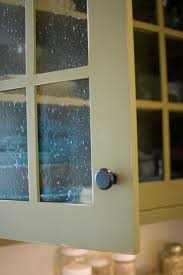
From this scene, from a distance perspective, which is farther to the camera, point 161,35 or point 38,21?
point 161,35

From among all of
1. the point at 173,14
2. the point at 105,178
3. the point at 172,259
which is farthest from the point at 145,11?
the point at 172,259

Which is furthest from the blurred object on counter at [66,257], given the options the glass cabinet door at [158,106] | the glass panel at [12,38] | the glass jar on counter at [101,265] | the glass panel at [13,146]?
the glass panel at [12,38]

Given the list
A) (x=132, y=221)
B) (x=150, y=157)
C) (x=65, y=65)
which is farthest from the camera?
(x=150, y=157)

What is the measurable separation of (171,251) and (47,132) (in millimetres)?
917

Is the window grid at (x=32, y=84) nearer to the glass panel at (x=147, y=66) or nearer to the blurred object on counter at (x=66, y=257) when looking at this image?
the glass panel at (x=147, y=66)

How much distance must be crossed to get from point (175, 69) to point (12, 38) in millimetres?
516

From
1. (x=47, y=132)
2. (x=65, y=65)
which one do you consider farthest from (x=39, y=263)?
(x=65, y=65)

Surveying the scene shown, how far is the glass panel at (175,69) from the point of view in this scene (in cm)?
125

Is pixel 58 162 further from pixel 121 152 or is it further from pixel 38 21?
pixel 38 21

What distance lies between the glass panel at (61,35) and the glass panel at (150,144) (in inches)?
13.4

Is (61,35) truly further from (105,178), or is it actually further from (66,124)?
(105,178)

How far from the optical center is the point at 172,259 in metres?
1.59

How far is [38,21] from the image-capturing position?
890 mm

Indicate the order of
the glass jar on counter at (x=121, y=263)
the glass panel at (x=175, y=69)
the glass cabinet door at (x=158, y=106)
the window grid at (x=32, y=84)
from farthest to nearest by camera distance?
the glass jar on counter at (x=121, y=263) → the glass panel at (x=175, y=69) → the glass cabinet door at (x=158, y=106) → the window grid at (x=32, y=84)
